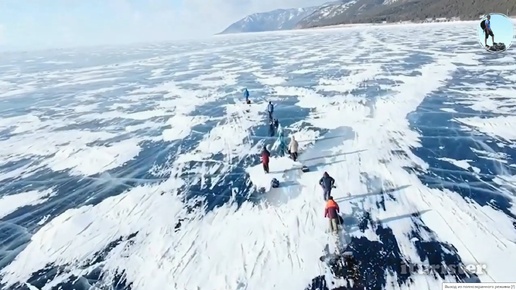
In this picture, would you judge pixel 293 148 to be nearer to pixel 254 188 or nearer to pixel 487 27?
pixel 254 188

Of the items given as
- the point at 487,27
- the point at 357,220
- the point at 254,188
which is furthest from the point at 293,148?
the point at 487,27

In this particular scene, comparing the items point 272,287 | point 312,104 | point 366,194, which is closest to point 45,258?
point 272,287

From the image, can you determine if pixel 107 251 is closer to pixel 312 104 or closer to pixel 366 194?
pixel 366 194

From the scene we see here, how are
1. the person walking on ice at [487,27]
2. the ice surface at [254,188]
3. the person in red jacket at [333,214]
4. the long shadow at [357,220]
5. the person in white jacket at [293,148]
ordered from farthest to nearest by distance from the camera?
the person in white jacket at [293,148]
the long shadow at [357,220]
the person in red jacket at [333,214]
the ice surface at [254,188]
the person walking on ice at [487,27]

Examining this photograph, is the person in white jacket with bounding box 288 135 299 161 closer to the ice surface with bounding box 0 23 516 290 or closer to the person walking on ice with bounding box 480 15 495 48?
the ice surface with bounding box 0 23 516 290

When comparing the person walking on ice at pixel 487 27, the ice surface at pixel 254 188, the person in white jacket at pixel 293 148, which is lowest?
the ice surface at pixel 254 188

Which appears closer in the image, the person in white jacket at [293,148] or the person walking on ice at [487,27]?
the person walking on ice at [487,27]

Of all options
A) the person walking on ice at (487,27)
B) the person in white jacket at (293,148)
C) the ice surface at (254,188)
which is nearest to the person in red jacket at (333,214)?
the ice surface at (254,188)

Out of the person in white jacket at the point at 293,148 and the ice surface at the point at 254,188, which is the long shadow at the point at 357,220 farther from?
the person in white jacket at the point at 293,148
